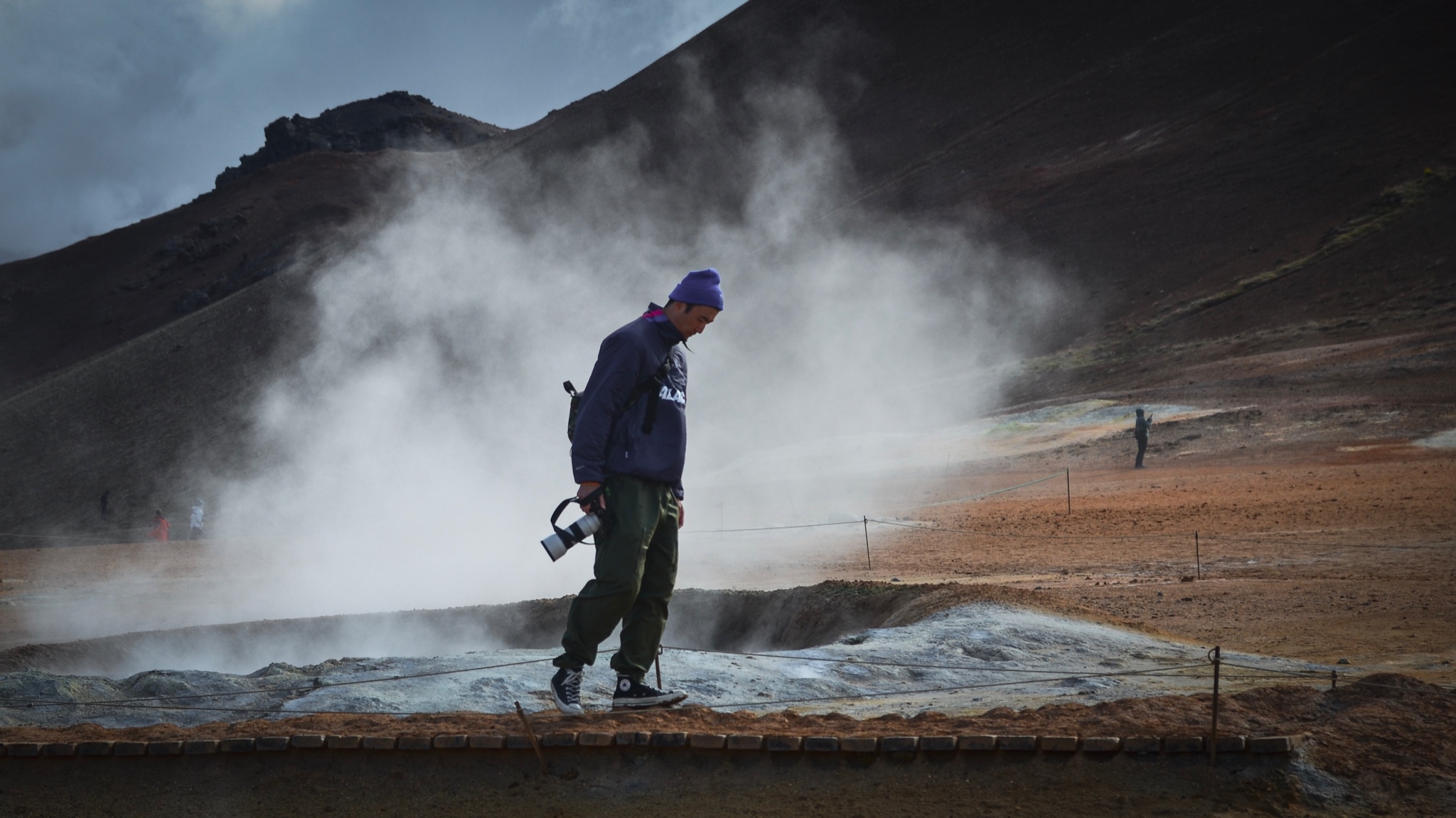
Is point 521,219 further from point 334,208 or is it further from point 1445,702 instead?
point 1445,702

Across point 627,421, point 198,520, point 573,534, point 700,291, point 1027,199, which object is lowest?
point 573,534

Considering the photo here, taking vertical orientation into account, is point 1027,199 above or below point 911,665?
above

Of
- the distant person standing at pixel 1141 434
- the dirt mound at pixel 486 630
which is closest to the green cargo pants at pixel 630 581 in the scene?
the dirt mound at pixel 486 630

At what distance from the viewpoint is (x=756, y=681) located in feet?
19.5

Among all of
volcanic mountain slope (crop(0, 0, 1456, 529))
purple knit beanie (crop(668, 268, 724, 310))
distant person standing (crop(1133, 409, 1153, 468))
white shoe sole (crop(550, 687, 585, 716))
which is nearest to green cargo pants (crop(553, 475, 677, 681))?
white shoe sole (crop(550, 687, 585, 716))

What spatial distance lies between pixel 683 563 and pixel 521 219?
168ft

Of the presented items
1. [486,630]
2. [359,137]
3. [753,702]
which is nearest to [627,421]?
[753,702]

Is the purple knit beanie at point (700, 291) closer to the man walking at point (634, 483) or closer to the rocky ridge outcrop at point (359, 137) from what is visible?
the man walking at point (634, 483)

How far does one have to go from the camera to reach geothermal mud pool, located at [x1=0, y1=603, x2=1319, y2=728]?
5.42 m

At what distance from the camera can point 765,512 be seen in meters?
23.2

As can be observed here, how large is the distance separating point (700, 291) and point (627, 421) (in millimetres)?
659

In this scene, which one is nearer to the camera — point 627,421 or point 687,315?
point 627,421

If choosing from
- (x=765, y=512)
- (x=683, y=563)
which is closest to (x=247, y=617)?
(x=683, y=563)

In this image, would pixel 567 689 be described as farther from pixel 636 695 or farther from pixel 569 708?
pixel 636 695
